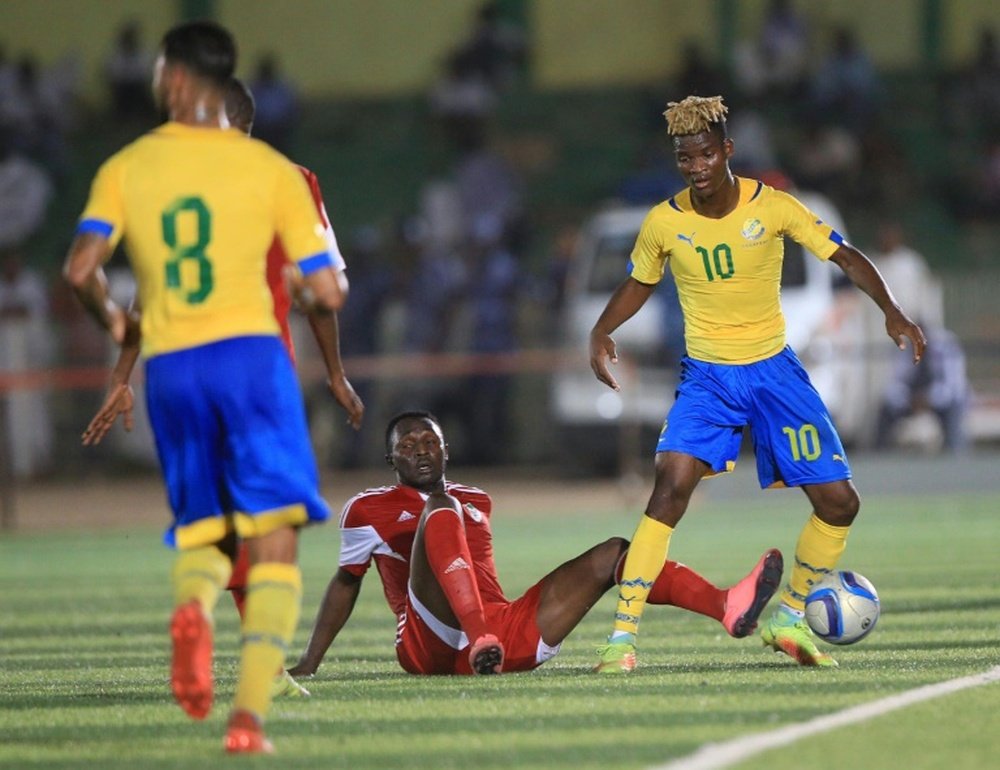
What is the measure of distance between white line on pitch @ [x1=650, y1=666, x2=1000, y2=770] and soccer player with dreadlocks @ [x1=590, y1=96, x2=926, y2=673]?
3.06 feet

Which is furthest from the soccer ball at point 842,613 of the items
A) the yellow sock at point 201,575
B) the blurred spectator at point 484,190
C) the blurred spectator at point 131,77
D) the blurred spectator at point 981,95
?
the blurred spectator at point 131,77

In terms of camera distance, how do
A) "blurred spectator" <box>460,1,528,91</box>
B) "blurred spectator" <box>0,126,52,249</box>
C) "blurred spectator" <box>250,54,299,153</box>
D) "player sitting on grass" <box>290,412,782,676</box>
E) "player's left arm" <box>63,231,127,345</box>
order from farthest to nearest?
"blurred spectator" <box>460,1,528,91</box> → "blurred spectator" <box>0,126,52,249</box> → "blurred spectator" <box>250,54,299,153</box> → "player sitting on grass" <box>290,412,782,676</box> → "player's left arm" <box>63,231,127,345</box>

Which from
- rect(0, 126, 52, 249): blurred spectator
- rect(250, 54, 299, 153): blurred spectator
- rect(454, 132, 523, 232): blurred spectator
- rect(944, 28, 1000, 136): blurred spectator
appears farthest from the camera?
rect(0, 126, 52, 249): blurred spectator

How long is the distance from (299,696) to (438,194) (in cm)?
1998

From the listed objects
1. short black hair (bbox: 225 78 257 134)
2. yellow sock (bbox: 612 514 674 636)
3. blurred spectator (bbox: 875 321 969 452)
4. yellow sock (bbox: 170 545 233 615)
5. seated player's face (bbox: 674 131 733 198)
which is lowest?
blurred spectator (bbox: 875 321 969 452)

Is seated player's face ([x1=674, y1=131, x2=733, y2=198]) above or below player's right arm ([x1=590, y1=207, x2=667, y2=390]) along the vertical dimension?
above

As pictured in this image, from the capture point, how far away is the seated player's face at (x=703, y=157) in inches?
311

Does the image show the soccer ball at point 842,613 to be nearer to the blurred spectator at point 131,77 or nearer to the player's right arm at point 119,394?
the player's right arm at point 119,394

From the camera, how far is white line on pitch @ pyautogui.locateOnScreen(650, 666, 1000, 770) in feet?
18.2

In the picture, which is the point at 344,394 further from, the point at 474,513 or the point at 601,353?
the point at 601,353

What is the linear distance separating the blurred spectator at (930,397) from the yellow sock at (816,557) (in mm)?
13090

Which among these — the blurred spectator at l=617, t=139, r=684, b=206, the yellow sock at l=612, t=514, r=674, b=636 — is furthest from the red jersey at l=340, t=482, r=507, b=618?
the blurred spectator at l=617, t=139, r=684, b=206

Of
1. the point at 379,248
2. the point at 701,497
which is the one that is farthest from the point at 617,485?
the point at 379,248

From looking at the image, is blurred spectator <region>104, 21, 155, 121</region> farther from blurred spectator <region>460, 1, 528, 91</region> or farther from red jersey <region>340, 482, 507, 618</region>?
red jersey <region>340, 482, 507, 618</region>
